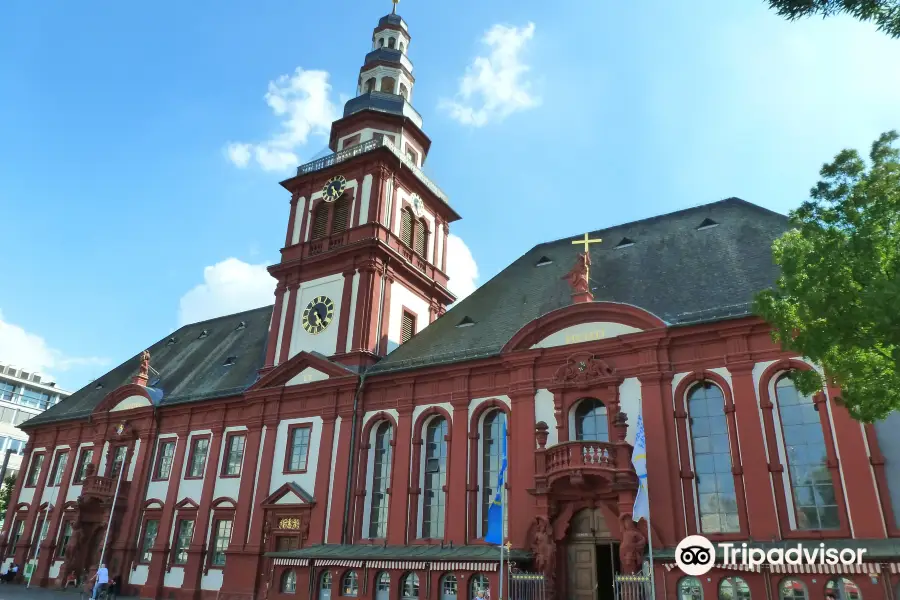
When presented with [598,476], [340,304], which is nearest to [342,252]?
[340,304]

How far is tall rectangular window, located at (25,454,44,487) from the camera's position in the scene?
129 feet

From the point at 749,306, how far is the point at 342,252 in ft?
60.0

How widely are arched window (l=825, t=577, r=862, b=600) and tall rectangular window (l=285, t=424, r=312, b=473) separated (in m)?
19.7

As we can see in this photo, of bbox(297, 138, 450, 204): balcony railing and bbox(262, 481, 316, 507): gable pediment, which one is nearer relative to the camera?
bbox(262, 481, 316, 507): gable pediment

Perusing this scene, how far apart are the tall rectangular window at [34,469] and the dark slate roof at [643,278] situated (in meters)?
24.7

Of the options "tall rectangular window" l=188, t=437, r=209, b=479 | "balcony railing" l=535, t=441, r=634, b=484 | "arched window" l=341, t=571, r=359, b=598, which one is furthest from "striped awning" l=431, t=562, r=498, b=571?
"tall rectangular window" l=188, t=437, r=209, b=479

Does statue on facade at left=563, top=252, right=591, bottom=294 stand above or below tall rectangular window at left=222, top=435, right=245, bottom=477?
above

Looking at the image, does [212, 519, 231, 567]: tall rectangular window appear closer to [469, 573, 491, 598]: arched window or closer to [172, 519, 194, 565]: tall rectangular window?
[172, 519, 194, 565]: tall rectangular window

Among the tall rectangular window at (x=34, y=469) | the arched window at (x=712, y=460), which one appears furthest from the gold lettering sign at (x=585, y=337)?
the tall rectangular window at (x=34, y=469)

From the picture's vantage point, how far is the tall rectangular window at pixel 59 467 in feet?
125

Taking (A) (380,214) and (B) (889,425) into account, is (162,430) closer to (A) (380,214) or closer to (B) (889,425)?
(A) (380,214)

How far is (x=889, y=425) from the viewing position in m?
18.2

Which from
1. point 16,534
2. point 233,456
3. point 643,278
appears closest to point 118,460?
point 233,456

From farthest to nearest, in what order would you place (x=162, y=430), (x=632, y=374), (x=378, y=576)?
(x=162, y=430) < (x=378, y=576) < (x=632, y=374)
